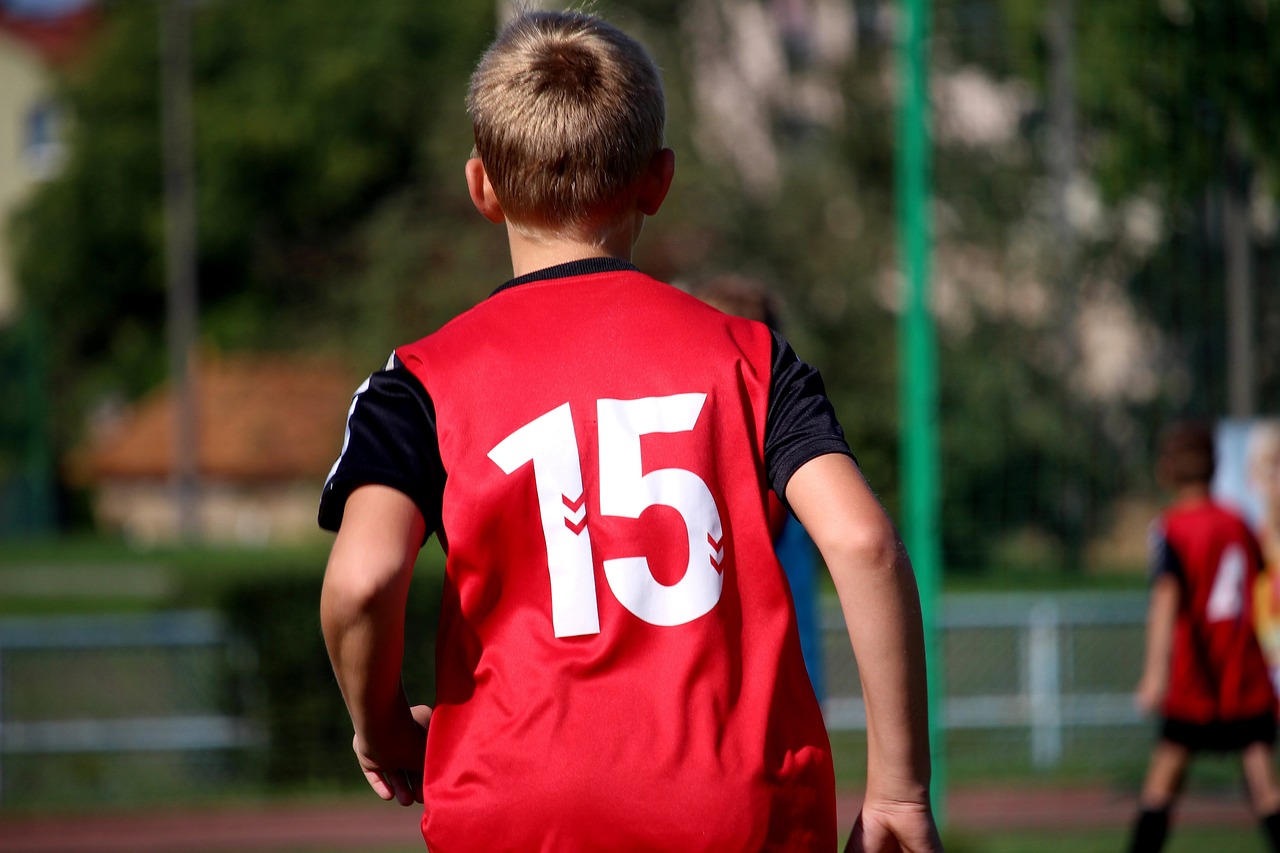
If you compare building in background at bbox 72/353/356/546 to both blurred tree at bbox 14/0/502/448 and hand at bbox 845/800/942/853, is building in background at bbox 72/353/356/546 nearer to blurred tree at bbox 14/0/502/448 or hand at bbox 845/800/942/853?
blurred tree at bbox 14/0/502/448

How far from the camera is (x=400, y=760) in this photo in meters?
1.77

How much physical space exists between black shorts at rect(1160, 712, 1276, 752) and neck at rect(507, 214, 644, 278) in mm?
4642

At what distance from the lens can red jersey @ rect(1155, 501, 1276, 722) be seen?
18.9 feet

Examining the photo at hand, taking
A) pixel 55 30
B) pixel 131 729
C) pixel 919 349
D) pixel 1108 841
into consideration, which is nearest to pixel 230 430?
pixel 55 30

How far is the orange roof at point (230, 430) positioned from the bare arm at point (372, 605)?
3527 centimetres

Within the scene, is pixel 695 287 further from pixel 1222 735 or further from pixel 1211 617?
pixel 1222 735

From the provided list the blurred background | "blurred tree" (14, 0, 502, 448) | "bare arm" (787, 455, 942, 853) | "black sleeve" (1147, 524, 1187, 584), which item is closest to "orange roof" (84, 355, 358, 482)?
the blurred background

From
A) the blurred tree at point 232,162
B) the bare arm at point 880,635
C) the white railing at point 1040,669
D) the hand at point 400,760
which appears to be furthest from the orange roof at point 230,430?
the bare arm at point 880,635

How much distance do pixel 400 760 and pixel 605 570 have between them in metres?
0.36

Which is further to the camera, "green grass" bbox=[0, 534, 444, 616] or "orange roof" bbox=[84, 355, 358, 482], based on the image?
"orange roof" bbox=[84, 355, 358, 482]

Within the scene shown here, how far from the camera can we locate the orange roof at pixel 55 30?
54.0 m

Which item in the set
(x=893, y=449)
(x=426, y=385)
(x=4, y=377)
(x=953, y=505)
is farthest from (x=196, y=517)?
(x=426, y=385)

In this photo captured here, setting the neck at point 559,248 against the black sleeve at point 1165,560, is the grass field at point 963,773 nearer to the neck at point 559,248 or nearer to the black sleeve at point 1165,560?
the black sleeve at point 1165,560

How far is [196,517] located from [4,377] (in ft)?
22.3
